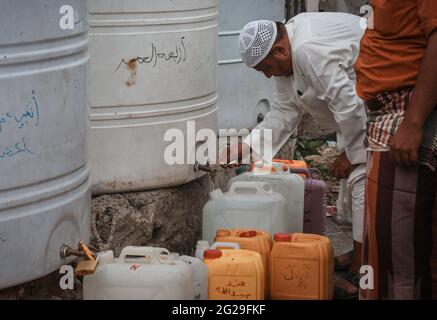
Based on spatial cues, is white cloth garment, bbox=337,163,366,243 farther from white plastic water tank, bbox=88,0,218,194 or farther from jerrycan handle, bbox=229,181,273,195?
white plastic water tank, bbox=88,0,218,194

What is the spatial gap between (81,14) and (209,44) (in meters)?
1.74

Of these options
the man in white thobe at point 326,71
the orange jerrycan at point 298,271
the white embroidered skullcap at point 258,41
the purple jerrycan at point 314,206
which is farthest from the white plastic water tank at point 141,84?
the orange jerrycan at point 298,271

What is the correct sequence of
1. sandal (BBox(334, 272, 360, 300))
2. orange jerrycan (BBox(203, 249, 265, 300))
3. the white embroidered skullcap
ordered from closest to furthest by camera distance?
orange jerrycan (BBox(203, 249, 265, 300)) < sandal (BBox(334, 272, 360, 300)) < the white embroidered skullcap

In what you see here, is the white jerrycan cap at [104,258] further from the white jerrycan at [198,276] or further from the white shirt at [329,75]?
the white shirt at [329,75]

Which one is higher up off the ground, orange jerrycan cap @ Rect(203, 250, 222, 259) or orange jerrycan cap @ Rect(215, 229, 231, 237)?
orange jerrycan cap @ Rect(203, 250, 222, 259)

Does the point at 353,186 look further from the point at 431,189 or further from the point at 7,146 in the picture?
the point at 7,146

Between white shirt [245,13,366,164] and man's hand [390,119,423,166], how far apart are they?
176cm

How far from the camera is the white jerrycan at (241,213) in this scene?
5035 millimetres

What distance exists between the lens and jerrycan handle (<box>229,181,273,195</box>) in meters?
5.15

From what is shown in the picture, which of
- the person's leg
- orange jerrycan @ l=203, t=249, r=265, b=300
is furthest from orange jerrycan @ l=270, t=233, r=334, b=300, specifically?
the person's leg

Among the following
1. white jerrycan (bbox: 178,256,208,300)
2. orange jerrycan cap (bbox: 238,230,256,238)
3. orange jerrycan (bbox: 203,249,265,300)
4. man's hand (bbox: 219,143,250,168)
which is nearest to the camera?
white jerrycan (bbox: 178,256,208,300)

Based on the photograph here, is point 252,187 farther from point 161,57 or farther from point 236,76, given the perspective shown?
point 236,76
